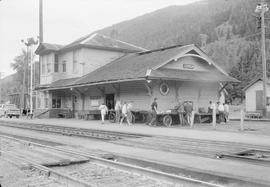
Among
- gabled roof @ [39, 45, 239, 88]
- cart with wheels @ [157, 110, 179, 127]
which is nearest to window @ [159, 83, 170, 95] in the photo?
gabled roof @ [39, 45, 239, 88]

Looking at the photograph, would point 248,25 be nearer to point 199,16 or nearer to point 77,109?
point 199,16

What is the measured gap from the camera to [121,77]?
26141 millimetres

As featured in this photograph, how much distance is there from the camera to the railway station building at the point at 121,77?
2622 centimetres

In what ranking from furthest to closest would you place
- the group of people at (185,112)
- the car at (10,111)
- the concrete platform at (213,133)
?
1. the car at (10,111)
2. the group of people at (185,112)
3. the concrete platform at (213,133)

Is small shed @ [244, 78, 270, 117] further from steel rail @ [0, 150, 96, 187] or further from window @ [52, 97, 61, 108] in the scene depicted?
steel rail @ [0, 150, 96, 187]

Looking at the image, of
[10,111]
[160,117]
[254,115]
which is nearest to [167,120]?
[160,117]

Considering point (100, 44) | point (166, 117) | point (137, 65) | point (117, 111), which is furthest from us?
point (100, 44)

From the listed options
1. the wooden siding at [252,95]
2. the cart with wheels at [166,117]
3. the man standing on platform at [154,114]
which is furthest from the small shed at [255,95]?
the man standing on platform at [154,114]

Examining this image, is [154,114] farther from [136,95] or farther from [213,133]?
[213,133]

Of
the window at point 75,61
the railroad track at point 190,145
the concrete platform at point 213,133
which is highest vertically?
the window at point 75,61

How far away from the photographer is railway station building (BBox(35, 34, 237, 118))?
2622cm

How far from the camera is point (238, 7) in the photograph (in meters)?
130

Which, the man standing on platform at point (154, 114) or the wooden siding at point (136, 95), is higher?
the wooden siding at point (136, 95)

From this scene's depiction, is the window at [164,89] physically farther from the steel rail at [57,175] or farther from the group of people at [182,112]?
the steel rail at [57,175]
